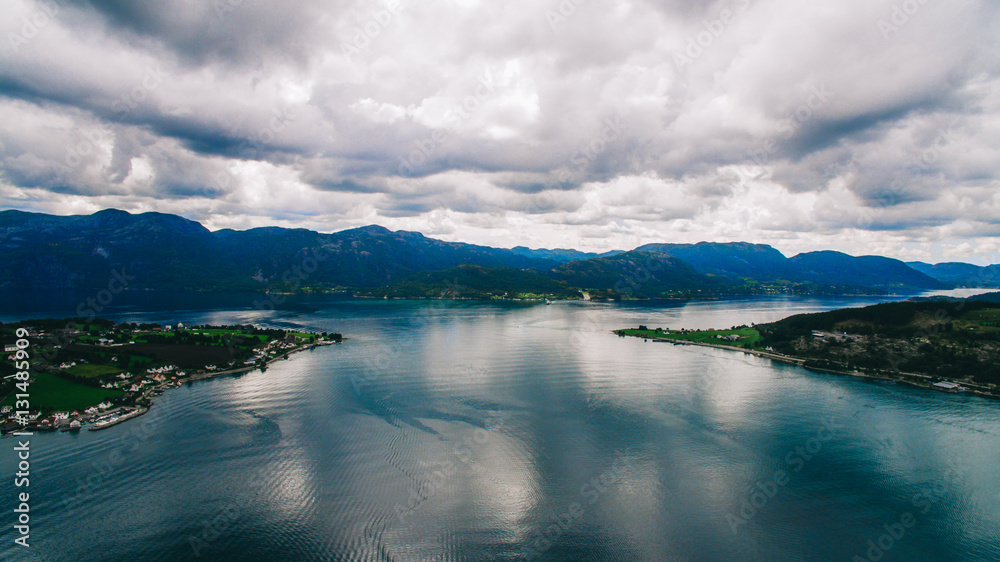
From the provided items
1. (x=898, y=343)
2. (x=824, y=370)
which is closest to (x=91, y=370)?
(x=824, y=370)

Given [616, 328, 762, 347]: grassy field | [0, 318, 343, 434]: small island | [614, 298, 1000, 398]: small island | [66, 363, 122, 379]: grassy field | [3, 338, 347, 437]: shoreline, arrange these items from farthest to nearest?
[616, 328, 762, 347]: grassy field, [614, 298, 1000, 398]: small island, [66, 363, 122, 379]: grassy field, [0, 318, 343, 434]: small island, [3, 338, 347, 437]: shoreline

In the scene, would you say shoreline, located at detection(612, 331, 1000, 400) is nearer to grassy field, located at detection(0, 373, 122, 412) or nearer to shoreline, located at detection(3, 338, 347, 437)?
shoreline, located at detection(3, 338, 347, 437)

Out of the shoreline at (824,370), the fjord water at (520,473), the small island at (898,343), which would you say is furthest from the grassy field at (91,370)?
the small island at (898,343)

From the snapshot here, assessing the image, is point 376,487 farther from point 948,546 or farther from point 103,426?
point 948,546

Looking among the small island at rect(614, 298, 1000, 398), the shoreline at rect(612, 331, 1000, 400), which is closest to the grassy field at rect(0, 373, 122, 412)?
the shoreline at rect(612, 331, 1000, 400)

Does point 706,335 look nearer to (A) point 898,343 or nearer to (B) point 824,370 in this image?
(B) point 824,370

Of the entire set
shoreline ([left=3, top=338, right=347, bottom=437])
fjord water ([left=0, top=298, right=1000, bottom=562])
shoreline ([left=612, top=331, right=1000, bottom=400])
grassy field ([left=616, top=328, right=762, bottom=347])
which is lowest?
fjord water ([left=0, top=298, right=1000, bottom=562])

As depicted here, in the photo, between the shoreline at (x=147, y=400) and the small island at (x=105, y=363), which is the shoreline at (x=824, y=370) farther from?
the small island at (x=105, y=363)
